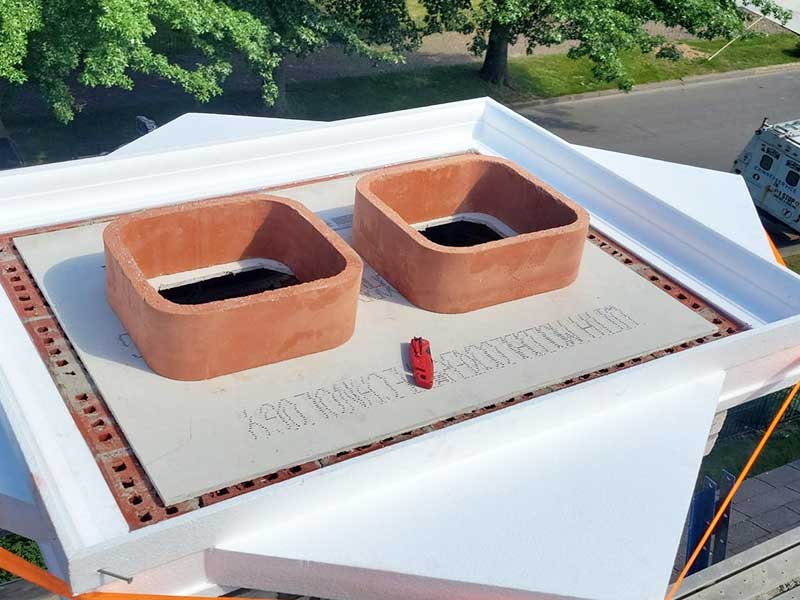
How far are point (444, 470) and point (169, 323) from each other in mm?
2756

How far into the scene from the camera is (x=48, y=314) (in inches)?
355

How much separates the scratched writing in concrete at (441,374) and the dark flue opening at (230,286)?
211cm

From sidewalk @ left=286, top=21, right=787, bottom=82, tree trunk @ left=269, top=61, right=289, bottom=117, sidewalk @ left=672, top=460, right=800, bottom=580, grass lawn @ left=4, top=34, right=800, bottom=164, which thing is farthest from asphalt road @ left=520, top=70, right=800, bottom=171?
sidewalk @ left=672, top=460, right=800, bottom=580

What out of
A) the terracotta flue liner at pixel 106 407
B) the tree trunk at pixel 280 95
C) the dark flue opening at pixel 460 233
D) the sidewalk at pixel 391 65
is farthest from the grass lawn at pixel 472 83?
the terracotta flue liner at pixel 106 407

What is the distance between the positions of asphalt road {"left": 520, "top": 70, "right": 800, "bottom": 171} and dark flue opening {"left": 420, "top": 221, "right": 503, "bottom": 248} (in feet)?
44.1

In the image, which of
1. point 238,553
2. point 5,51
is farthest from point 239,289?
point 5,51

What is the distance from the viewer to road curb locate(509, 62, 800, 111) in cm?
2625

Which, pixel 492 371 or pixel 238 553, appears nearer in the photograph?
pixel 238 553

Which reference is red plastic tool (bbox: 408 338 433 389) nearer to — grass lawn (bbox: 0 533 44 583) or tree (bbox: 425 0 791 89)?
grass lawn (bbox: 0 533 44 583)

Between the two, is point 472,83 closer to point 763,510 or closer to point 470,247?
point 763,510

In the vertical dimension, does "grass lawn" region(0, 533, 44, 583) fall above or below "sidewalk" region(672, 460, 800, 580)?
below

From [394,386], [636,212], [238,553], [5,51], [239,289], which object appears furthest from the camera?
[5,51]

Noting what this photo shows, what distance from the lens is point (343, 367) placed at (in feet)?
29.1

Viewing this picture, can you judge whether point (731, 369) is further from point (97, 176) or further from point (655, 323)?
point (97, 176)
